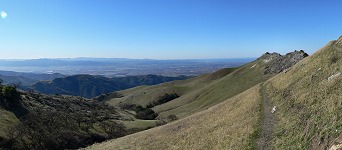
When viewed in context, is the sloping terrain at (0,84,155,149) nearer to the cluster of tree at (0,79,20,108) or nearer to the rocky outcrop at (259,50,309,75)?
the cluster of tree at (0,79,20,108)

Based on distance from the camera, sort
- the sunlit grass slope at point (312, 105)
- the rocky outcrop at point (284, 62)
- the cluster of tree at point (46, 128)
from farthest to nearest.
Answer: the rocky outcrop at point (284, 62) < the cluster of tree at point (46, 128) < the sunlit grass slope at point (312, 105)

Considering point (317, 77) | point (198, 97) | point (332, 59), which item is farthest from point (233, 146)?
point (198, 97)

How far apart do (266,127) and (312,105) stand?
4.91m

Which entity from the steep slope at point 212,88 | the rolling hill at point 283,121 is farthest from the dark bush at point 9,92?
the rolling hill at point 283,121

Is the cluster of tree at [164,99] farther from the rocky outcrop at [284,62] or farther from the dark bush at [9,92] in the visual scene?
the dark bush at [9,92]

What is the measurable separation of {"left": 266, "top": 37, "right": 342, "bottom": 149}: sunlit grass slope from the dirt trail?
27.2 inches

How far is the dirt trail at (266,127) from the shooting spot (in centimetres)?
2700

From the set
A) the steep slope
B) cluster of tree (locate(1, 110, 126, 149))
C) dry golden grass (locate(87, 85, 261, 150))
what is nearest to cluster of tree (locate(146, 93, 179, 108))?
the steep slope

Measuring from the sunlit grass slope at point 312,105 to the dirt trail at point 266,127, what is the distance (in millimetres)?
692

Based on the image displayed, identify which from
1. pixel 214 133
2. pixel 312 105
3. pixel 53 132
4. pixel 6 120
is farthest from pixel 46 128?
pixel 312 105

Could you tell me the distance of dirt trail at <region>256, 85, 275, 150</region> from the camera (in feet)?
88.6

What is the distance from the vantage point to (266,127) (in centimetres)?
3120

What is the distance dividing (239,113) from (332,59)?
1314 centimetres

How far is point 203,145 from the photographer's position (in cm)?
3475
